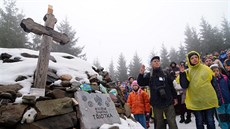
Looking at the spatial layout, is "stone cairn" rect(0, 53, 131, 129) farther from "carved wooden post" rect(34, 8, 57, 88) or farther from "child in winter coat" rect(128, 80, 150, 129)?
"child in winter coat" rect(128, 80, 150, 129)

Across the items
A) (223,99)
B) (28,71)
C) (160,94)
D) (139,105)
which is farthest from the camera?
(139,105)

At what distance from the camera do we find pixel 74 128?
4133 millimetres

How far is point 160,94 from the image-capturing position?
4.77 metres

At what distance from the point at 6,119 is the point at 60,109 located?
1.07 m

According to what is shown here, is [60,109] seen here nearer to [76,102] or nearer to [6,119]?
[76,102]

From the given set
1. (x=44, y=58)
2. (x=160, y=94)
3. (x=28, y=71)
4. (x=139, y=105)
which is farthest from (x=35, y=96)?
(x=139, y=105)

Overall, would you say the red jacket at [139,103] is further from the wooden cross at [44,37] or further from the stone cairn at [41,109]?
the wooden cross at [44,37]

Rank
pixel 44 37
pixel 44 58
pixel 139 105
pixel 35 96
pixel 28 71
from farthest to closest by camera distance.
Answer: pixel 139 105 < pixel 28 71 < pixel 44 37 < pixel 44 58 < pixel 35 96

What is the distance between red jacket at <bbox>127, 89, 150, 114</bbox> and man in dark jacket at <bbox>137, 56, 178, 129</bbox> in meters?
2.34

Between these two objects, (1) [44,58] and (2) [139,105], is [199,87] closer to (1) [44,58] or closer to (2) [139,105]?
(2) [139,105]

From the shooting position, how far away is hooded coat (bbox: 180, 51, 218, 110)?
4.39 m

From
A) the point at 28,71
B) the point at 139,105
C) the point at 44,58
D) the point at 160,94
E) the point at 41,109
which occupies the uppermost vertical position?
the point at 44,58

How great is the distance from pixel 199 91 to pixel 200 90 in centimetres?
4

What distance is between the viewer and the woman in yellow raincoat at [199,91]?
171 inches
